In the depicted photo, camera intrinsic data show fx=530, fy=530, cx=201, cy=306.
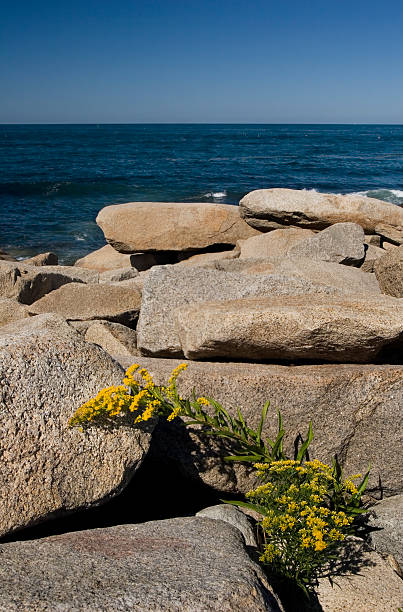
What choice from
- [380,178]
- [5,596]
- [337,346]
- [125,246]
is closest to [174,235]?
[125,246]

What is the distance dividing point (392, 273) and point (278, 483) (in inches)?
111

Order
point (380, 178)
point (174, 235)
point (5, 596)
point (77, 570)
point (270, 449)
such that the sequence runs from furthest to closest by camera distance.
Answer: point (380, 178), point (174, 235), point (270, 449), point (77, 570), point (5, 596)

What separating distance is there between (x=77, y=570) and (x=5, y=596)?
285mm

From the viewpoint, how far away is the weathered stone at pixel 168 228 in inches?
347

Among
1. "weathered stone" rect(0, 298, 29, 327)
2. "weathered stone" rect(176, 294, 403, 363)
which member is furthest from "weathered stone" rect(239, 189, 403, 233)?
"weathered stone" rect(176, 294, 403, 363)

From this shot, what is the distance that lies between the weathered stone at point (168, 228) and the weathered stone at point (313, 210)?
0.48 metres

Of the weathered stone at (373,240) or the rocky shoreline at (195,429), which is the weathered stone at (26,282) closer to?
the rocky shoreline at (195,429)

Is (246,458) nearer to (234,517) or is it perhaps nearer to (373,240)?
(234,517)

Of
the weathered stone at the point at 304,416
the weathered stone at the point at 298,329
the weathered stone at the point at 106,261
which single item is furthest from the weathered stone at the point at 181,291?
the weathered stone at the point at 106,261

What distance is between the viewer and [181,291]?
4.21m

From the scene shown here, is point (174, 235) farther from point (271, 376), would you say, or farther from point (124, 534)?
point (124, 534)

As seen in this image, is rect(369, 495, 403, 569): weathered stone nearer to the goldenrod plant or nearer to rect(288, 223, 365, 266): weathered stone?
the goldenrod plant

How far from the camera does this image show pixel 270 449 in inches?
121

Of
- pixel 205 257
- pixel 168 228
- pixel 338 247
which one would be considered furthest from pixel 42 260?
pixel 338 247
